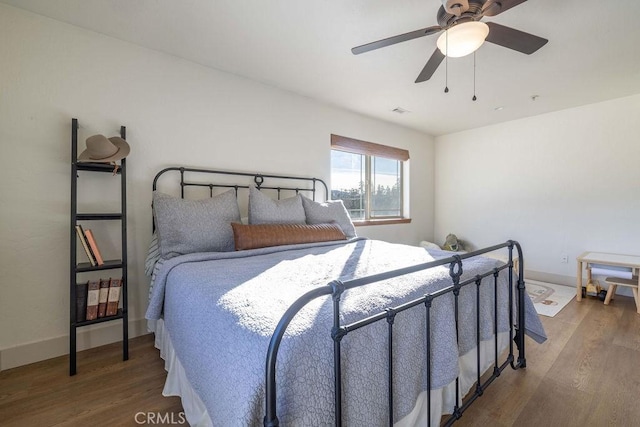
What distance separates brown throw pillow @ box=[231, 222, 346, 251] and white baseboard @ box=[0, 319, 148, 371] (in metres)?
1.07

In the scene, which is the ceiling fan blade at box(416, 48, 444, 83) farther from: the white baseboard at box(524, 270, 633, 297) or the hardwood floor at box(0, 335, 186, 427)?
the white baseboard at box(524, 270, 633, 297)

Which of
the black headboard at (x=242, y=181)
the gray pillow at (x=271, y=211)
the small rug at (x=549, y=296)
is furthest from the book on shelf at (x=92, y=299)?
the small rug at (x=549, y=296)

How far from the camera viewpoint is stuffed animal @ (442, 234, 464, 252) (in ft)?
14.9

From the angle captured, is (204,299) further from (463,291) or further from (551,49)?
(551,49)

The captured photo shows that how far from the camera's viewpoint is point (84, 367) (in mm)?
1794

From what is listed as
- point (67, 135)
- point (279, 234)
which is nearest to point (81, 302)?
point (67, 135)

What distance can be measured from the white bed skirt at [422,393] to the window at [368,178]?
2.44 metres

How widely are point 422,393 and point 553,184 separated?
3.86 meters

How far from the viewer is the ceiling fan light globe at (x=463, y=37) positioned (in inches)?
57.9

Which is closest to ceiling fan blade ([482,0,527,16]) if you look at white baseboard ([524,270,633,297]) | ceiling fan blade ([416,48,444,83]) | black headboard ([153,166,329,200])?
ceiling fan blade ([416,48,444,83])

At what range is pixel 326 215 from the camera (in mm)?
2740

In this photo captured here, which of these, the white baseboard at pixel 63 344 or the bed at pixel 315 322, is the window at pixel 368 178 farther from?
the white baseboard at pixel 63 344

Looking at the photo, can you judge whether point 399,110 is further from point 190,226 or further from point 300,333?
point 300,333

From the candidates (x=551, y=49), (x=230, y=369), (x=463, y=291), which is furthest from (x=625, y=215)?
(x=230, y=369)
